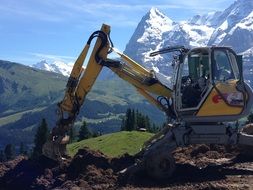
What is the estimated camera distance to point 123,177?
70.4ft

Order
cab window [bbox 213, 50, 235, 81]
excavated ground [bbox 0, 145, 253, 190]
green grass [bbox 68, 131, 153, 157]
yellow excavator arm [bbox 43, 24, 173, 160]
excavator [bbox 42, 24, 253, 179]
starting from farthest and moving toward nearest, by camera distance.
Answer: green grass [bbox 68, 131, 153, 157]
yellow excavator arm [bbox 43, 24, 173, 160]
cab window [bbox 213, 50, 235, 81]
excavator [bbox 42, 24, 253, 179]
excavated ground [bbox 0, 145, 253, 190]

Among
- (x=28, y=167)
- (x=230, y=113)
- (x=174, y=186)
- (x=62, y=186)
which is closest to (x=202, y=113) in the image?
(x=230, y=113)

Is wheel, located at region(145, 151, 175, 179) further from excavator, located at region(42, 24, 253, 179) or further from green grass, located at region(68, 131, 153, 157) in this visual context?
green grass, located at region(68, 131, 153, 157)

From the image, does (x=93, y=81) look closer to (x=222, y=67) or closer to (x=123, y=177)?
(x=123, y=177)

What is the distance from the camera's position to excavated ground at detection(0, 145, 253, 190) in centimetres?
2088

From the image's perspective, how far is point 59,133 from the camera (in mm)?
25703

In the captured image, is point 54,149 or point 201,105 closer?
point 201,105

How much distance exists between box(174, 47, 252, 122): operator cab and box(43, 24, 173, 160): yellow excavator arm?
1842 millimetres

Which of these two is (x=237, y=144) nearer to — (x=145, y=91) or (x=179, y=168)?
(x=179, y=168)

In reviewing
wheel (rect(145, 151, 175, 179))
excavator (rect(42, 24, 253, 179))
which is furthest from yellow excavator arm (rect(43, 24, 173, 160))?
wheel (rect(145, 151, 175, 179))

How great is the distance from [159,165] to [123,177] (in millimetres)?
1409

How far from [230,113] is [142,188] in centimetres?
458

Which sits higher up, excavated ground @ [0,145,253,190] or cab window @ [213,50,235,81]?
cab window @ [213,50,235,81]

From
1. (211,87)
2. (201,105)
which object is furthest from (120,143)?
(211,87)
